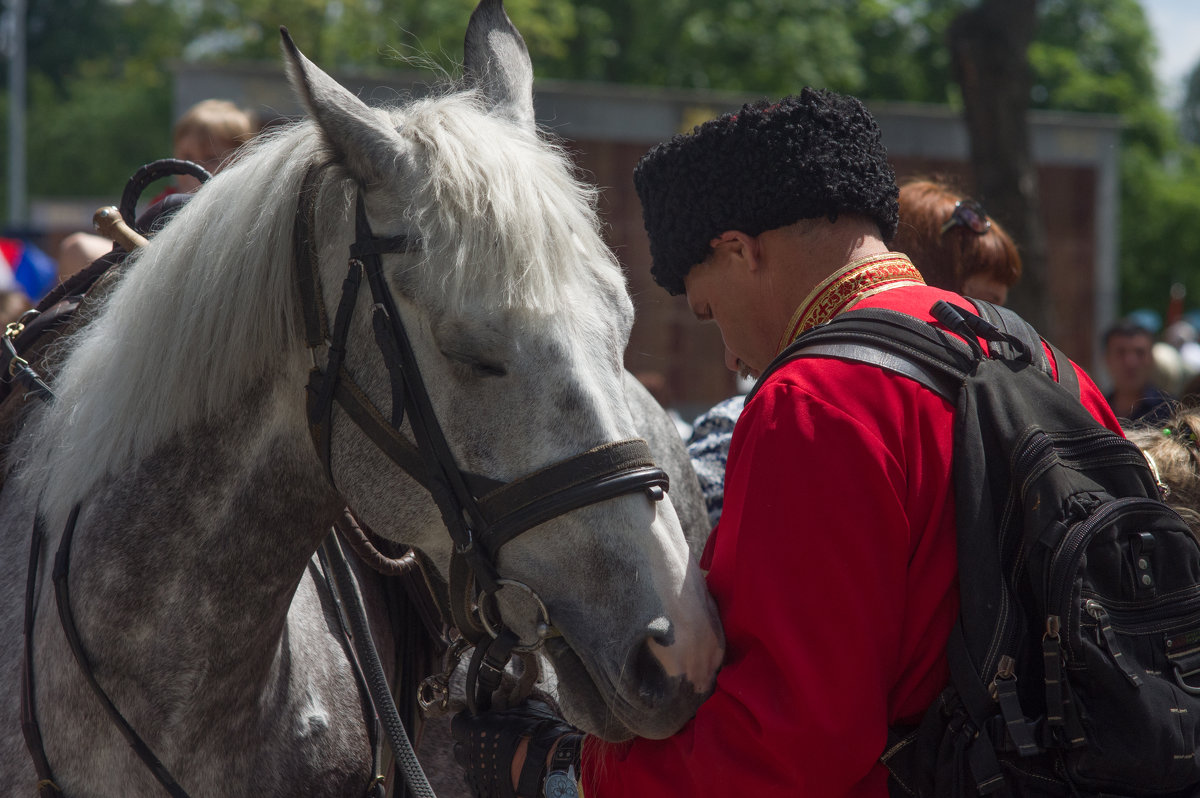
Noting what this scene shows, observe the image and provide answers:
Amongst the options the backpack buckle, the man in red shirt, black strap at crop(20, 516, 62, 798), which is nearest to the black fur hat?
the man in red shirt

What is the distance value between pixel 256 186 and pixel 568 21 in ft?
71.0

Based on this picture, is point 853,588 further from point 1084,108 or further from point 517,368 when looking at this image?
point 1084,108

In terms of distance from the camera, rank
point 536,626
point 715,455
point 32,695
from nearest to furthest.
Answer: point 536,626 < point 32,695 < point 715,455

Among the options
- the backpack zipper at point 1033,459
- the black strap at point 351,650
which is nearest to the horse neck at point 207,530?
the black strap at point 351,650

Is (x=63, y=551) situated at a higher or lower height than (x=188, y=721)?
higher

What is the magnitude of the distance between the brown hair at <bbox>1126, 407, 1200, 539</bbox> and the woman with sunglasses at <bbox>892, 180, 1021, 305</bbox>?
27.1 inches

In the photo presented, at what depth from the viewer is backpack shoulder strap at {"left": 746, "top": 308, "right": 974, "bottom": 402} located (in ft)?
4.96

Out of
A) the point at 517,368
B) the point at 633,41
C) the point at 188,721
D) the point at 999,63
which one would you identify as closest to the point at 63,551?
the point at 188,721

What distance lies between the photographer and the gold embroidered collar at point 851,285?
1691 mm

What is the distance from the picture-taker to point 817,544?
1.44m

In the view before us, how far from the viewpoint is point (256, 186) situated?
1893 millimetres

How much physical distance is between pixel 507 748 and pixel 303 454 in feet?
1.98

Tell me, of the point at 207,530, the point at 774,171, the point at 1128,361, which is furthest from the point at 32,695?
the point at 1128,361

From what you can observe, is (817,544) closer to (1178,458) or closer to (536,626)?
(536,626)
